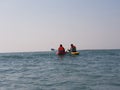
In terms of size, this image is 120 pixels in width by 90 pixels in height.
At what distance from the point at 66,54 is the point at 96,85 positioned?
36.9 metres

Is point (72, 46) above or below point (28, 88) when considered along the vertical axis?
above

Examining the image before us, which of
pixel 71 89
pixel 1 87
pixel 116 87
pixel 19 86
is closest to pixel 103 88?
pixel 116 87

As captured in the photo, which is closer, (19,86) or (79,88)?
(79,88)

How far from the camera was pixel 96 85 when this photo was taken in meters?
14.1

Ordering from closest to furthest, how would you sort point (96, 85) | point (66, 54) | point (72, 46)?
1. point (96, 85)
2. point (72, 46)
3. point (66, 54)

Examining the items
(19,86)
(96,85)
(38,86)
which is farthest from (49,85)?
(96,85)

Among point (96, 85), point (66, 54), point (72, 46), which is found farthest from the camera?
point (66, 54)

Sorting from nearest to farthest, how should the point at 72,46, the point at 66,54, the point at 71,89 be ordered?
1. the point at 71,89
2. the point at 72,46
3. the point at 66,54

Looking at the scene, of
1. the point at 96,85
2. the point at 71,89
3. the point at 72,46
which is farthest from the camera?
the point at 72,46

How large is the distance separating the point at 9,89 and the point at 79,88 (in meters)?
3.90

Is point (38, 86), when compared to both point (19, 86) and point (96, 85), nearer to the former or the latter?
point (19, 86)

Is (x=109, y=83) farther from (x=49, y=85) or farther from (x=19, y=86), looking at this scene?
(x=19, y=86)

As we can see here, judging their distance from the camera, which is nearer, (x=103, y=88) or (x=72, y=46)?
(x=103, y=88)

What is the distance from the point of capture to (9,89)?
13555mm
